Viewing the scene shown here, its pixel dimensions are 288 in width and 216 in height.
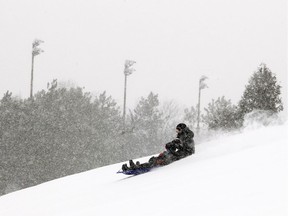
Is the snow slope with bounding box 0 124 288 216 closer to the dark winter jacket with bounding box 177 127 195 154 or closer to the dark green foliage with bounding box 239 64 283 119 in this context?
the dark winter jacket with bounding box 177 127 195 154

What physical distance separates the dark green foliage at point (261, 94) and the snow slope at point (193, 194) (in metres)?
14.9

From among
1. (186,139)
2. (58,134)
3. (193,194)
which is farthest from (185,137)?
(58,134)

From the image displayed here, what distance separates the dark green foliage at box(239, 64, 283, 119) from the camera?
2569 cm

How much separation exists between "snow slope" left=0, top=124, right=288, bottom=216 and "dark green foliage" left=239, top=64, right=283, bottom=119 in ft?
48.9

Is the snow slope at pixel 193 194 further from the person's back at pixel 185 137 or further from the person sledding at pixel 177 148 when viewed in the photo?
the person's back at pixel 185 137

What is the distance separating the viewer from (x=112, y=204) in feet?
24.7

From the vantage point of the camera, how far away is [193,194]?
21.9 feet

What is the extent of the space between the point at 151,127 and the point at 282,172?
169 ft

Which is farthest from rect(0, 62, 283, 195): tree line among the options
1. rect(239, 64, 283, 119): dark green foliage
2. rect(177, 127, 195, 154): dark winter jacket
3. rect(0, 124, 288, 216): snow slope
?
rect(0, 124, 288, 216): snow slope

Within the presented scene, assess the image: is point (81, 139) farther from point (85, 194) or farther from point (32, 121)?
point (85, 194)

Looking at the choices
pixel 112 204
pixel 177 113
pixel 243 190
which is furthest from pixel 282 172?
pixel 177 113

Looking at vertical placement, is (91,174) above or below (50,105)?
below

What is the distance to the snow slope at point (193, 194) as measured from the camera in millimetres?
5750

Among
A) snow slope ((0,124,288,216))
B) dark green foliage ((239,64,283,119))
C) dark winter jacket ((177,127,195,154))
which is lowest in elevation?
snow slope ((0,124,288,216))
